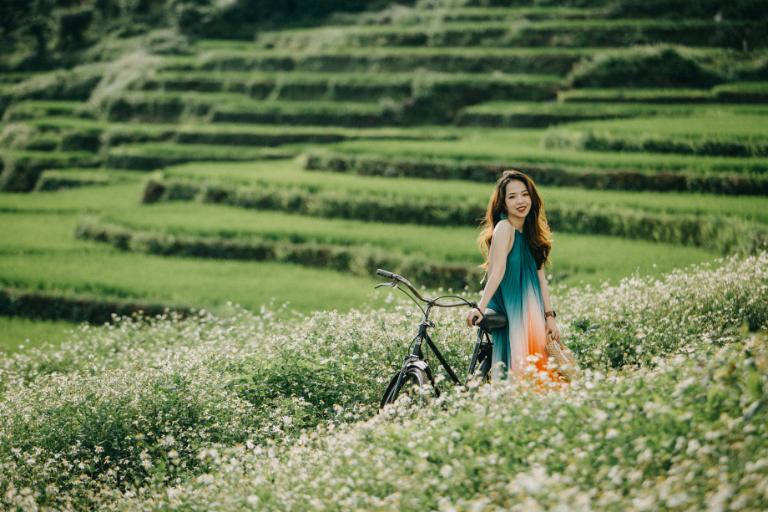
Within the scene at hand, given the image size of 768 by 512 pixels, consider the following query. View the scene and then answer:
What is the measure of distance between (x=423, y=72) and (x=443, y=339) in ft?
72.7

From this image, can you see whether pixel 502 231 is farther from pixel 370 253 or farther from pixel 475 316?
pixel 370 253

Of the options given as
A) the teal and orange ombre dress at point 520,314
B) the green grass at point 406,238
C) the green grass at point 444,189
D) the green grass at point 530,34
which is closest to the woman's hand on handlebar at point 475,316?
the teal and orange ombre dress at point 520,314

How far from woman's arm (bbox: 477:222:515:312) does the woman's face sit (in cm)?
12

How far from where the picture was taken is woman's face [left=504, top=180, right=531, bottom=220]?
6629mm

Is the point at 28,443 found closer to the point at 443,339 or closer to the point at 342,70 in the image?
the point at 443,339

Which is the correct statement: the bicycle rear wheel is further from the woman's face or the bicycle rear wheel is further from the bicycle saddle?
the woman's face

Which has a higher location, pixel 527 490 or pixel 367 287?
pixel 527 490

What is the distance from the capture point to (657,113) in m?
21.9

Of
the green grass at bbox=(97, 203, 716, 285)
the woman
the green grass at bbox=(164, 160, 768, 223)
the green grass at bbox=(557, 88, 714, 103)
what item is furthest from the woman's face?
the green grass at bbox=(557, 88, 714, 103)

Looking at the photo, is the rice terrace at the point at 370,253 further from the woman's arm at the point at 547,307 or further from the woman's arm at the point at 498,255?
the woman's arm at the point at 547,307

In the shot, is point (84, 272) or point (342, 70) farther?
point (342, 70)

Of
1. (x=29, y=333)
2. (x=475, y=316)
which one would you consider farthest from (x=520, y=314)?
(x=29, y=333)

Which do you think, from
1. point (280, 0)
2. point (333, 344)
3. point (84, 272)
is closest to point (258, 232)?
point (84, 272)

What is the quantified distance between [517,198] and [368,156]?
555 inches
